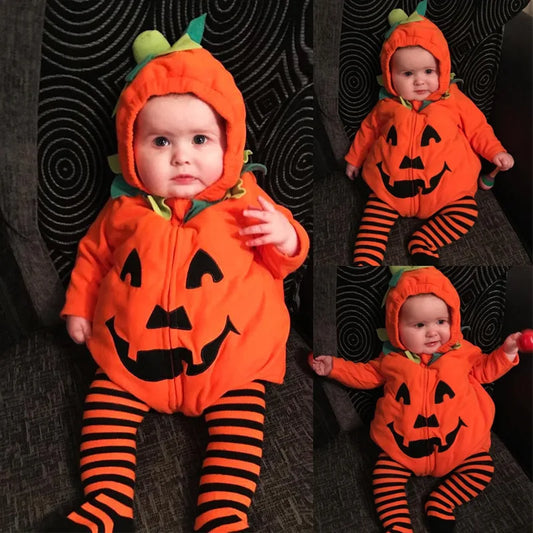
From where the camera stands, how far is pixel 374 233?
3.26 feet

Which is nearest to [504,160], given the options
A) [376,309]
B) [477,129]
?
[477,129]

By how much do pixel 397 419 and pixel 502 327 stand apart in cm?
29

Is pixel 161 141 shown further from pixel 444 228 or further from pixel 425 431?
pixel 425 431

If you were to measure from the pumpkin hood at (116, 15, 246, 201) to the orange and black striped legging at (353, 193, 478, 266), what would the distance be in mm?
329

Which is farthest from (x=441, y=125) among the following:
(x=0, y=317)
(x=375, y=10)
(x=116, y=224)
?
(x=0, y=317)

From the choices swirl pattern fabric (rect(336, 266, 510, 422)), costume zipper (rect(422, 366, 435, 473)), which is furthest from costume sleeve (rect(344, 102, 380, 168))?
costume zipper (rect(422, 366, 435, 473))

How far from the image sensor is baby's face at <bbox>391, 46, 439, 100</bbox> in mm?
974

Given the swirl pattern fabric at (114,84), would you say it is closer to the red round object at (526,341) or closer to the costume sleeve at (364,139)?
the costume sleeve at (364,139)

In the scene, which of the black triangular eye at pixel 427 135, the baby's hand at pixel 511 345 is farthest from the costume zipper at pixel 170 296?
the baby's hand at pixel 511 345

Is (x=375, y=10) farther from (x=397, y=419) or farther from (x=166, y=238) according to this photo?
(x=397, y=419)

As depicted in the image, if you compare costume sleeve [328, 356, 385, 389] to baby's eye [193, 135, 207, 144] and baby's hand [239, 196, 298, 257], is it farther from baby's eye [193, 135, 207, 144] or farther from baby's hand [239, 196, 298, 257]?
baby's eye [193, 135, 207, 144]

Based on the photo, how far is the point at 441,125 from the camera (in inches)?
39.0

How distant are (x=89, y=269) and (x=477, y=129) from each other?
2.81ft

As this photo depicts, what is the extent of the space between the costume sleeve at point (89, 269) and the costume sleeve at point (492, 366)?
76 centimetres
